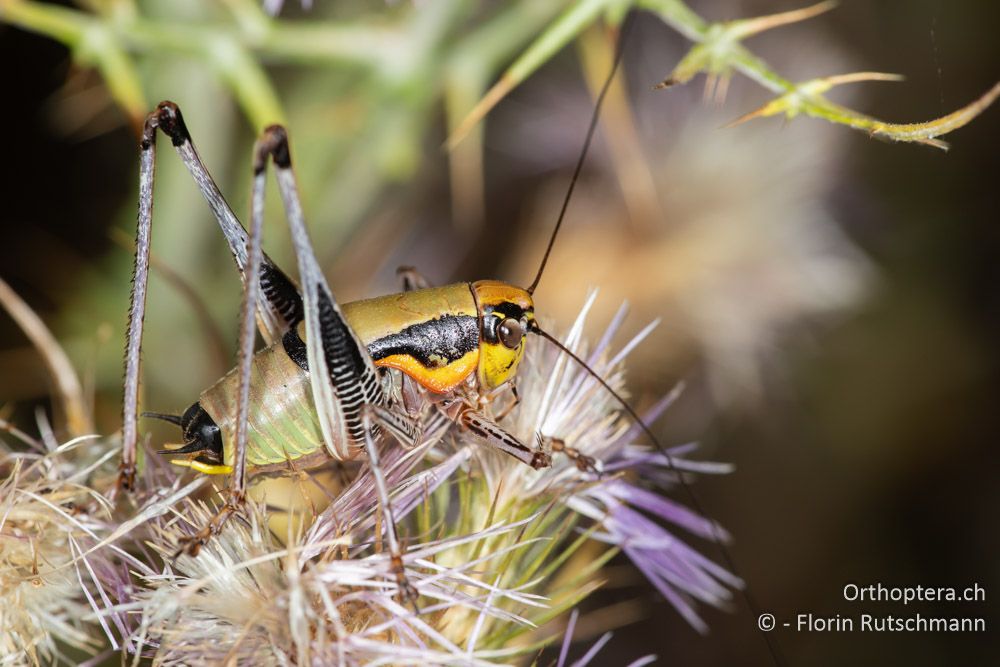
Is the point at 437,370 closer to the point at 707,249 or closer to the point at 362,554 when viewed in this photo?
the point at 362,554

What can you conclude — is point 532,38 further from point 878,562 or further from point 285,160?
point 878,562

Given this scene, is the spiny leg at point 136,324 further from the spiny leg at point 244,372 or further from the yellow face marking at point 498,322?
the yellow face marking at point 498,322

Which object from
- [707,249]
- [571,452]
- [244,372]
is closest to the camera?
[244,372]

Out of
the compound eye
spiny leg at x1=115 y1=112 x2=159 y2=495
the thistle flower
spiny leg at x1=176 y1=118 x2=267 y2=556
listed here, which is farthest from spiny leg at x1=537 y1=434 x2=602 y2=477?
spiny leg at x1=115 y1=112 x2=159 y2=495

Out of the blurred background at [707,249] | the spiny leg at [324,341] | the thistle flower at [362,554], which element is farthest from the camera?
the blurred background at [707,249]

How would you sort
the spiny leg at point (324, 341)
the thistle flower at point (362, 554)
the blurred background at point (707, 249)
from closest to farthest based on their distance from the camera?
the thistle flower at point (362, 554) → the spiny leg at point (324, 341) → the blurred background at point (707, 249)

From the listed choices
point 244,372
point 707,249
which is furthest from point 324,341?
point 707,249

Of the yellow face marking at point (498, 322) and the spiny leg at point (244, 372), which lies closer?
the spiny leg at point (244, 372)

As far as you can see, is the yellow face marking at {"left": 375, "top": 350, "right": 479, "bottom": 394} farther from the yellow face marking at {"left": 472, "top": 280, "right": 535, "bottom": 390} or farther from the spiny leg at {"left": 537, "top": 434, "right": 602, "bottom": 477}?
the spiny leg at {"left": 537, "top": 434, "right": 602, "bottom": 477}

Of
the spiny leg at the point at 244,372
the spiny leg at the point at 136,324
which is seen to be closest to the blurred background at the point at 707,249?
the spiny leg at the point at 136,324
